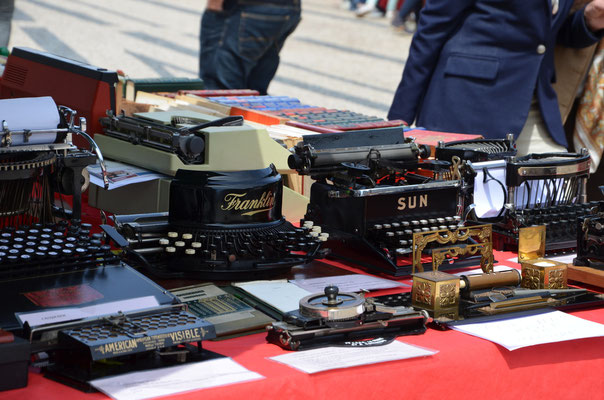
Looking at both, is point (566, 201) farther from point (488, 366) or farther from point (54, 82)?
point (54, 82)

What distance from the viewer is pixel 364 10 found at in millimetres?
14727

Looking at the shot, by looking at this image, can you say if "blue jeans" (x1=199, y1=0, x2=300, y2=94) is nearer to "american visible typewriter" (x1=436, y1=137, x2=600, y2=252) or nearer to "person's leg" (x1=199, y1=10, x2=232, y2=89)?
"person's leg" (x1=199, y1=10, x2=232, y2=89)

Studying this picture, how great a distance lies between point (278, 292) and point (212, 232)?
0.79 feet

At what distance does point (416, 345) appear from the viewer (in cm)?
186

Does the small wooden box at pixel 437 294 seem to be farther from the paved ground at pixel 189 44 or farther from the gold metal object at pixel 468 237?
the paved ground at pixel 189 44

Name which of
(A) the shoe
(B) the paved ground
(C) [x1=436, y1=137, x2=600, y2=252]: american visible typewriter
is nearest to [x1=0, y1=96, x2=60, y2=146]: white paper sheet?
(C) [x1=436, y1=137, x2=600, y2=252]: american visible typewriter

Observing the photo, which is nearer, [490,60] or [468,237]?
[468,237]

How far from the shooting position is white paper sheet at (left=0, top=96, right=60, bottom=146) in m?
2.01

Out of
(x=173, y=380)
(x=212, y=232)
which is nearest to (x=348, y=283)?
(x=212, y=232)

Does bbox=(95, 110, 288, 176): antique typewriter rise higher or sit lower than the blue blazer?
lower

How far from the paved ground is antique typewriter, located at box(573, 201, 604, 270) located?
6.75m

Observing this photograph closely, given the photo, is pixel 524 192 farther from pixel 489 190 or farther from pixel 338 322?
pixel 338 322

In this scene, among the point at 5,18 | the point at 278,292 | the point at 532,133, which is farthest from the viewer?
the point at 5,18

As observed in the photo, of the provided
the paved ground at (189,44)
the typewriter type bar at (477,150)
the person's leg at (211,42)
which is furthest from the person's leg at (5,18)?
the paved ground at (189,44)
